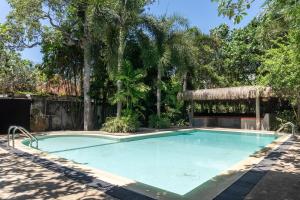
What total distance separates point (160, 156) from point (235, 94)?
29.9ft

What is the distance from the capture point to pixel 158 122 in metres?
17.6

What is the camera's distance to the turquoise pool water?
7.05m

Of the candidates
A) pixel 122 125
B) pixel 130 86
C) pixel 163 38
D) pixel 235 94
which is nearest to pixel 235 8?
pixel 122 125

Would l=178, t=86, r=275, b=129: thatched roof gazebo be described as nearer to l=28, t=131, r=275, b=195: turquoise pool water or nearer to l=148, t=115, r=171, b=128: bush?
l=28, t=131, r=275, b=195: turquoise pool water

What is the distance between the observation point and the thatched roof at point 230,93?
15953 millimetres

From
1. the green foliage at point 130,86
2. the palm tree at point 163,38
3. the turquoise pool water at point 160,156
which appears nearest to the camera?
the turquoise pool water at point 160,156

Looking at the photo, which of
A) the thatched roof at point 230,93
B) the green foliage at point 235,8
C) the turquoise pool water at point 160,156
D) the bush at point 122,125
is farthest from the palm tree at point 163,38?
the green foliage at point 235,8

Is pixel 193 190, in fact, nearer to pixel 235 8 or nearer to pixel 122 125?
pixel 235 8

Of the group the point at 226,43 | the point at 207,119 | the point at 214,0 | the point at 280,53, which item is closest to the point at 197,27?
the point at 226,43

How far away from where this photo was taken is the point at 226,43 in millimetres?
24781

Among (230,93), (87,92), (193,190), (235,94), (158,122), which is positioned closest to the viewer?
(193,190)

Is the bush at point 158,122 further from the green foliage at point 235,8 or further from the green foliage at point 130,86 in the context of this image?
the green foliage at point 235,8

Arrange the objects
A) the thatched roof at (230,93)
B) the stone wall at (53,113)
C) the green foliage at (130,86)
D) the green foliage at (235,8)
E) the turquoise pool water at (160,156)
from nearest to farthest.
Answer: the green foliage at (235,8) < the turquoise pool water at (160,156) < the stone wall at (53,113) < the green foliage at (130,86) < the thatched roof at (230,93)

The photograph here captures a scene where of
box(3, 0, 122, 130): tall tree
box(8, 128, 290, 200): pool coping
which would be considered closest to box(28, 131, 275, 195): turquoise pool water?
box(8, 128, 290, 200): pool coping
